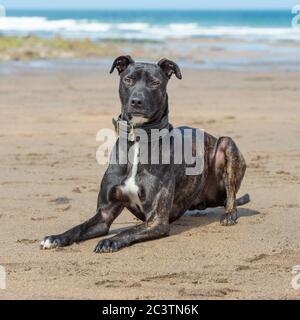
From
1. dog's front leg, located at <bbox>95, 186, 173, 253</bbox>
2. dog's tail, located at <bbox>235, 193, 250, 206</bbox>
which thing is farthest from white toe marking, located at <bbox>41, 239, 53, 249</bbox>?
dog's tail, located at <bbox>235, 193, 250, 206</bbox>

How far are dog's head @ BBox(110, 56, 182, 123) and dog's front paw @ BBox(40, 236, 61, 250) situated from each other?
1187 millimetres

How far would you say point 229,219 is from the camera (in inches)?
301

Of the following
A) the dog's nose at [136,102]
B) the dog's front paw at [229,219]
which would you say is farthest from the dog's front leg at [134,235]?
the dog's nose at [136,102]

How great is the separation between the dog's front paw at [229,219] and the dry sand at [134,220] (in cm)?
9

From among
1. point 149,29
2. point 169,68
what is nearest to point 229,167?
point 169,68

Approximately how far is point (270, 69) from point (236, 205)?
17.6 meters

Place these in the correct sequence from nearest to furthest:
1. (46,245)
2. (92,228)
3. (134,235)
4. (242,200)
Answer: (46,245)
(134,235)
(92,228)
(242,200)

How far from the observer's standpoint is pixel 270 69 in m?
25.0

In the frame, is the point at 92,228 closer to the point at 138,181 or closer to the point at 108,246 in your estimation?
the point at 108,246

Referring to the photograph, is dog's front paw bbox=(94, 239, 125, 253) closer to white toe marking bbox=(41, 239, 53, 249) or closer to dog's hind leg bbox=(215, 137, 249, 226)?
white toe marking bbox=(41, 239, 53, 249)

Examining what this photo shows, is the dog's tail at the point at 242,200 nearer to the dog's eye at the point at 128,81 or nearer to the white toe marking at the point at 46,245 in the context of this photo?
the dog's eye at the point at 128,81

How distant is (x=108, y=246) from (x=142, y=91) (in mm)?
1331
